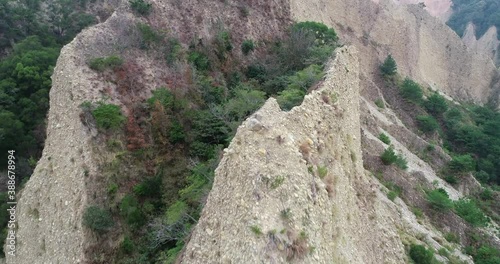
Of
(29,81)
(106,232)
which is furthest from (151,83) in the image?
(29,81)

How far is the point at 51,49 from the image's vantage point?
32344mm

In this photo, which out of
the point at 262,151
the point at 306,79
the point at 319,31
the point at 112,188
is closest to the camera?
the point at 262,151

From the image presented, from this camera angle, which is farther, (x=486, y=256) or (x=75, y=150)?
(x=486, y=256)

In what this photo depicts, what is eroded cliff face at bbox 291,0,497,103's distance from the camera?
1986 inches

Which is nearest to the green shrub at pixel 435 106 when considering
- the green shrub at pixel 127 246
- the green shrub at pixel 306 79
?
the green shrub at pixel 306 79

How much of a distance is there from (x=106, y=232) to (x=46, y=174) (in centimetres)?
518

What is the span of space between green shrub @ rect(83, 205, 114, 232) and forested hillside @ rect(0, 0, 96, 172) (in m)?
9.66

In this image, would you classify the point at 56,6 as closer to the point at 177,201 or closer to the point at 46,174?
the point at 46,174

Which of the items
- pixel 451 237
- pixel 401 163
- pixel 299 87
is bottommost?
pixel 451 237

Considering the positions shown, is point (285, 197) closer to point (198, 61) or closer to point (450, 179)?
point (198, 61)

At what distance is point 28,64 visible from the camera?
95.9ft

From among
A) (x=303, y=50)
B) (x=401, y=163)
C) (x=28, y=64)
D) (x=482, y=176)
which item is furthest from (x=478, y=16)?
(x=28, y=64)

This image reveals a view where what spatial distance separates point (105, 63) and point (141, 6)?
6.27 meters

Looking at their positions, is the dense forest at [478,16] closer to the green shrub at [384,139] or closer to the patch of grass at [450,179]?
the patch of grass at [450,179]
